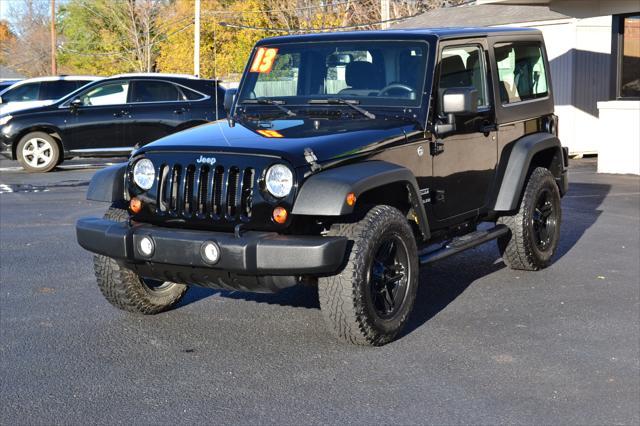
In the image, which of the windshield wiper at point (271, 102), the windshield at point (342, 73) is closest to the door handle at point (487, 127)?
the windshield at point (342, 73)

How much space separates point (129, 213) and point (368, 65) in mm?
2076

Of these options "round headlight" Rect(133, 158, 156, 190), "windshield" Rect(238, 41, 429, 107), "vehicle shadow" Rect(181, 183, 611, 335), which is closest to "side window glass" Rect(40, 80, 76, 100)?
"vehicle shadow" Rect(181, 183, 611, 335)

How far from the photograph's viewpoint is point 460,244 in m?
6.87

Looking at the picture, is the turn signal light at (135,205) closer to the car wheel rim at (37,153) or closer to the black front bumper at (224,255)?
the black front bumper at (224,255)

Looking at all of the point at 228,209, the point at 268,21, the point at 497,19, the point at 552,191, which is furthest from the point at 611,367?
the point at 268,21

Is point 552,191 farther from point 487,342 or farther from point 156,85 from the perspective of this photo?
point 156,85

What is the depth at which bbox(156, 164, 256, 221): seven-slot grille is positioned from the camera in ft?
18.2

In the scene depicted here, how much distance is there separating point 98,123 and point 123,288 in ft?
38.2

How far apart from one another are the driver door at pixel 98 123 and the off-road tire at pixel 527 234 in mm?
10938

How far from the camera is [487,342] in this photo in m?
5.98

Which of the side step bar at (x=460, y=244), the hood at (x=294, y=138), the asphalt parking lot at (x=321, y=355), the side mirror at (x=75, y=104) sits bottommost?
the asphalt parking lot at (x=321, y=355)

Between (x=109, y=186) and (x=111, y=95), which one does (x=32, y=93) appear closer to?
(x=111, y=95)

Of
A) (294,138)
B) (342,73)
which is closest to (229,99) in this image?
(342,73)

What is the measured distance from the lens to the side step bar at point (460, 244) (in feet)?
21.3
